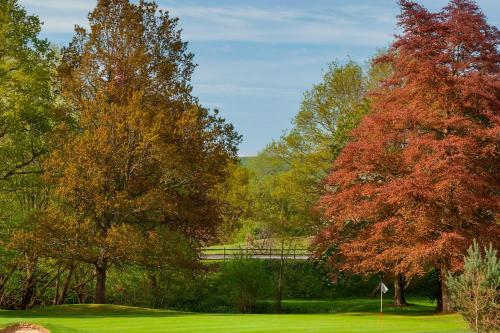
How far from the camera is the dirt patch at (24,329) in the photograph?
1927cm

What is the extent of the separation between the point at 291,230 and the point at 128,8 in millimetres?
17392

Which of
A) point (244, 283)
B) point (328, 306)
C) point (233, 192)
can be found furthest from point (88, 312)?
point (233, 192)

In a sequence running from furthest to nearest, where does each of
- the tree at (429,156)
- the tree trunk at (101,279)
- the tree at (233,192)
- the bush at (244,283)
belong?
the tree at (233,192) < the bush at (244,283) < the tree trunk at (101,279) < the tree at (429,156)

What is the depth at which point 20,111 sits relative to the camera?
28250 millimetres

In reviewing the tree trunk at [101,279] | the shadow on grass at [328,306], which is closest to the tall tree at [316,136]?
the shadow on grass at [328,306]

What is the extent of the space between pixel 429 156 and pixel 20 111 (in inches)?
696

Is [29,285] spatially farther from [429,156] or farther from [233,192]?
[233,192]

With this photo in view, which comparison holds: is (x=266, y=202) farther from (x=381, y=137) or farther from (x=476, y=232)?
(x=476, y=232)

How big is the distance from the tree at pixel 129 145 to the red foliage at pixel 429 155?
6.70 metres

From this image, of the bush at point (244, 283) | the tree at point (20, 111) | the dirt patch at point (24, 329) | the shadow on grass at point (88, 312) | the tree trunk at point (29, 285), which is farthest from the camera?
the bush at point (244, 283)

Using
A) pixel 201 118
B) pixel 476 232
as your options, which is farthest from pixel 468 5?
pixel 201 118

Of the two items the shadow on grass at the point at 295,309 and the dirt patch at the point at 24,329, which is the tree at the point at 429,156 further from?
the dirt patch at the point at 24,329

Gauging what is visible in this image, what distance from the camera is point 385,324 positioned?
21.8 metres

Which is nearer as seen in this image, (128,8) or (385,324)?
(385,324)
